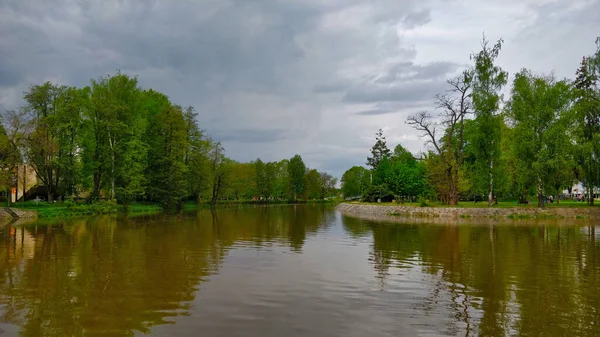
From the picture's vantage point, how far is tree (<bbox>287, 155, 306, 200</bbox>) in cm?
11462

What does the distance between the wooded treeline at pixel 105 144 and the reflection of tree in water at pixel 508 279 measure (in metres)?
37.2

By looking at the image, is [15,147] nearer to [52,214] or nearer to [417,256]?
[52,214]

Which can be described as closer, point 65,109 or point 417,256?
point 417,256

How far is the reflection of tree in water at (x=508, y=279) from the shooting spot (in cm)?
831

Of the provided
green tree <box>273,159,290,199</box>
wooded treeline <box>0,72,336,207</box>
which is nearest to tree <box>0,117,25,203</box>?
wooded treeline <box>0,72,336,207</box>

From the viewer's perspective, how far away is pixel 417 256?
1709 cm

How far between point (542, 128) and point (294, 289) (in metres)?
42.0

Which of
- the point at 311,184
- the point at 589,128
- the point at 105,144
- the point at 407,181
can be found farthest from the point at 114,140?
the point at 311,184

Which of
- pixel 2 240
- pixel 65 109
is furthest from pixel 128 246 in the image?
pixel 65 109

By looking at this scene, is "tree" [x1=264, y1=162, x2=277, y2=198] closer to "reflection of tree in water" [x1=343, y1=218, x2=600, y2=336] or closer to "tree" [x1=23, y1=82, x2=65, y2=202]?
"tree" [x1=23, y1=82, x2=65, y2=202]

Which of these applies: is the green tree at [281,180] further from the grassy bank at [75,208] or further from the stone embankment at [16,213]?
the stone embankment at [16,213]

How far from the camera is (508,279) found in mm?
12508

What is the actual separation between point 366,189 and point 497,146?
26.6 m

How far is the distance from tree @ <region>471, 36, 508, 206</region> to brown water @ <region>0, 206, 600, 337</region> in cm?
2590
